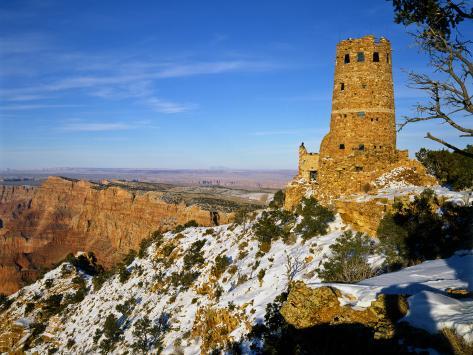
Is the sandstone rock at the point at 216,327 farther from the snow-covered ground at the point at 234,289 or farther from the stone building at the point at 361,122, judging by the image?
the stone building at the point at 361,122

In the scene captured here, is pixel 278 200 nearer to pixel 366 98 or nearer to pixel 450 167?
pixel 366 98

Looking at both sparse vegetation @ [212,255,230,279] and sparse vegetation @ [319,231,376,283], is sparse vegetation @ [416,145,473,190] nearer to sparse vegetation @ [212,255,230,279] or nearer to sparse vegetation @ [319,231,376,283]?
sparse vegetation @ [319,231,376,283]

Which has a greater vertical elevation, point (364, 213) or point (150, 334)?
point (364, 213)

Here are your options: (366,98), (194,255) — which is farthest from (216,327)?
(366,98)

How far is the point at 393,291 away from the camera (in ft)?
31.8

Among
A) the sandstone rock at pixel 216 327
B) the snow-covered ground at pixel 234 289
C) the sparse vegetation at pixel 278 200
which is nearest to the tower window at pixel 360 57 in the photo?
the snow-covered ground at pixel 234 289

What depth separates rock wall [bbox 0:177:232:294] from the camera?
75125 mm

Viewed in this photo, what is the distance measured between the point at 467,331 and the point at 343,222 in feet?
43.2

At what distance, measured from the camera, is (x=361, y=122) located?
2095cm

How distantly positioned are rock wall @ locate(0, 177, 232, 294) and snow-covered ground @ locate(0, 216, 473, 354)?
28073 mm

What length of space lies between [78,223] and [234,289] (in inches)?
3555

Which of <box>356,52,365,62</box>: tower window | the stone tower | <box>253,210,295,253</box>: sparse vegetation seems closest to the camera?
the stone tower

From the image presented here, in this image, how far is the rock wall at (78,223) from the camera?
75125mm

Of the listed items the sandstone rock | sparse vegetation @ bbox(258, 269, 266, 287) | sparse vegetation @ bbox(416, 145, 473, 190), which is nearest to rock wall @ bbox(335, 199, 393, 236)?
sparse vegetation @ bbox(416, 145, 473, 190)
